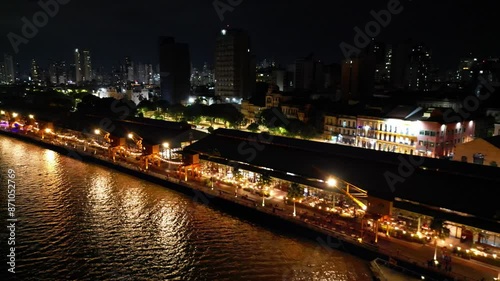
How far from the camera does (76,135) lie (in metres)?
→ 35.2

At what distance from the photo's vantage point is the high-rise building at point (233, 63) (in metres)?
60.5

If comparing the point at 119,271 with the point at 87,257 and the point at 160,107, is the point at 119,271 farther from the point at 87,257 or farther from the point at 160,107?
the point at 160,107

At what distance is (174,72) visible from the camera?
66438mm

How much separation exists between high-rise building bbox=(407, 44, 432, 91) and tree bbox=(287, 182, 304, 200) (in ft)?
233

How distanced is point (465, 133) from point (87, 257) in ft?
89.3

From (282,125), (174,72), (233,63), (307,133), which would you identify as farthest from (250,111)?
(174,72)

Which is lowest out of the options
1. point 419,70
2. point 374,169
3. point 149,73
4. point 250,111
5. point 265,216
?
point 265,216

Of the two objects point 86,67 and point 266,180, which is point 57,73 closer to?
point 86,67

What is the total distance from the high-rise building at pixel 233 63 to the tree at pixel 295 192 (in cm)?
4479

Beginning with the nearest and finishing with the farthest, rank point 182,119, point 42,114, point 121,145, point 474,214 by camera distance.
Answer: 1. point 474,214
2. point 121,145
3. point 42,114
4. point 182,119

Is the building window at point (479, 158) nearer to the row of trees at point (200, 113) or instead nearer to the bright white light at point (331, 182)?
the bright white light at point (331, 182)

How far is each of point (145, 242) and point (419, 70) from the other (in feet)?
278

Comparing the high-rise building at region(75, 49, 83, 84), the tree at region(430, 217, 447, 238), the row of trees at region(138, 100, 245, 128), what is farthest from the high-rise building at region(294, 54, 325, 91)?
the high-rise building at region(75, 49, 83, 84)

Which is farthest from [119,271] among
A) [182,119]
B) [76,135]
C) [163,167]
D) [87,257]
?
[182,119]
